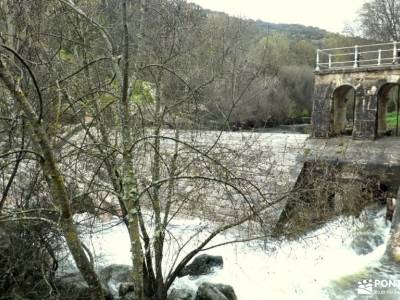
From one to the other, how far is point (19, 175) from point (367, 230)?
1003 centimetres

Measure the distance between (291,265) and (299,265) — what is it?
210 mm

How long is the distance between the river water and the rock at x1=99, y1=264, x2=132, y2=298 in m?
0.36

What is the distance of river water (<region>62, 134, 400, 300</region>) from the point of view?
9102 mm


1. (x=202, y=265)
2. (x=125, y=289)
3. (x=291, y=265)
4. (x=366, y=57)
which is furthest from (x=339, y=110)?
(x=366, y=57)

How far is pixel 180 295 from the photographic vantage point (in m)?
8.32

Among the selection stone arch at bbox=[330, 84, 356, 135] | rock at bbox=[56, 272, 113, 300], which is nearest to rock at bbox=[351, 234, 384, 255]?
stone arch at bbox=[330, 84, 356, 135]

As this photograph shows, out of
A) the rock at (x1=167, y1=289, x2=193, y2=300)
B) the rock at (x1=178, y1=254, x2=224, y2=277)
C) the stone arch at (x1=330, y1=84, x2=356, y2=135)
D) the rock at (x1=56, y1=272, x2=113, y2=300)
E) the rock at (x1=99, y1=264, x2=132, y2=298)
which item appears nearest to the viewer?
the rock at (x1=56, y1=272, x2=113, y2=300)

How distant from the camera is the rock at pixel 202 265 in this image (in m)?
9.91

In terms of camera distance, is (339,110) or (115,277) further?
(339,110)

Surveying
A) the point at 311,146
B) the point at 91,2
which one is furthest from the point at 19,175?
the point at 311,146

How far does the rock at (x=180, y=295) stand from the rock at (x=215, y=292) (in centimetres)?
19

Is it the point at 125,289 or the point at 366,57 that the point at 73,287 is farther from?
the point at 366,57

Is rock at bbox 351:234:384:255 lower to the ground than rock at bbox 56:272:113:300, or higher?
lower

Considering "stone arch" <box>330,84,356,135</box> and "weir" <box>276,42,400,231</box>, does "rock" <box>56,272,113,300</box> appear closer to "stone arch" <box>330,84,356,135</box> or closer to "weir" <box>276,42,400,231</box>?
"weir" <box>276,42,400,231</box>
